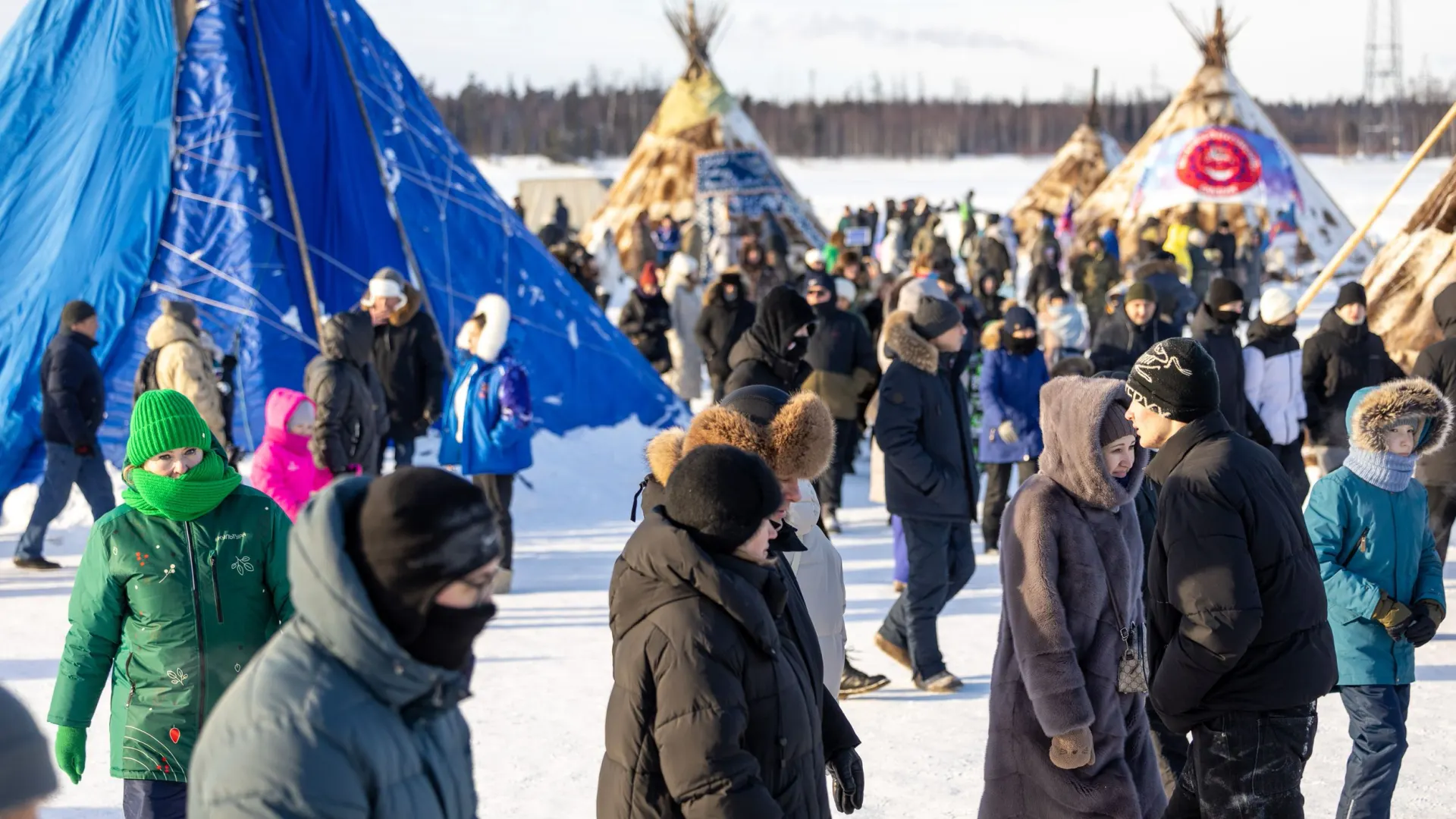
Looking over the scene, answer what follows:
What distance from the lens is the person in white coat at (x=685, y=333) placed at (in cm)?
1162

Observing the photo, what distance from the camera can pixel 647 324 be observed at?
12070 mm

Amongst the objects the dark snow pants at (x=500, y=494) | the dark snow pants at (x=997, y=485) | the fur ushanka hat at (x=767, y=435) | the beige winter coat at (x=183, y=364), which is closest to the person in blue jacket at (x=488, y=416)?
the dark snow pants at (x=500, y=494)

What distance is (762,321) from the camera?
6.30m

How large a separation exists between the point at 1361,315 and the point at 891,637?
331 centimetres

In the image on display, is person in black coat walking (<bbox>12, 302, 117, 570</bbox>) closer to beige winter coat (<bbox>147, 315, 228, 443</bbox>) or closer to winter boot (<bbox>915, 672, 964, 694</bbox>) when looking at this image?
beige winter coat (<bbox>147, 315, 228, 443</bbox>)

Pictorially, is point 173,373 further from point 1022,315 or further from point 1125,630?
point 1125,630

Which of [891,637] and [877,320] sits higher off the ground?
[877,320]

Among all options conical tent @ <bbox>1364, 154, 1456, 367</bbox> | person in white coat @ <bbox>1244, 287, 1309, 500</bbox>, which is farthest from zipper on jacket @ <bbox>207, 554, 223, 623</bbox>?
conical tent @ <bbox>1364, 154, 1456, 367</bbox>

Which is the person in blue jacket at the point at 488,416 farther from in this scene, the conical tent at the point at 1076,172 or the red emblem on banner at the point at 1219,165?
the conical tent at the point at 1076,172

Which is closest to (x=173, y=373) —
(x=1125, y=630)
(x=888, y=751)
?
(x=888, y=751)

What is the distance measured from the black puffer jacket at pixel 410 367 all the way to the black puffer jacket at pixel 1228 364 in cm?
404

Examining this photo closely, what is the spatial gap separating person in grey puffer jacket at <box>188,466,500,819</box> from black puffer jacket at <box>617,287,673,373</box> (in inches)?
400

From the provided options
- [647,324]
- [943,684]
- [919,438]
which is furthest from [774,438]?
[647,324]

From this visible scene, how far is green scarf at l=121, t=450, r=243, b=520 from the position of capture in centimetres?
331
